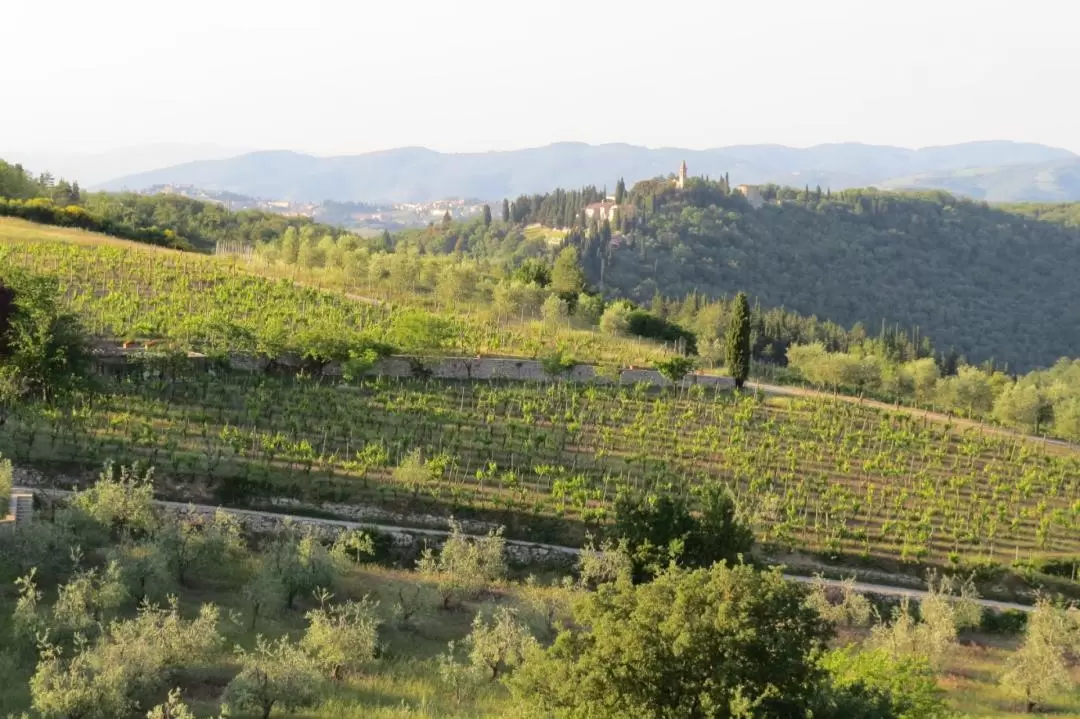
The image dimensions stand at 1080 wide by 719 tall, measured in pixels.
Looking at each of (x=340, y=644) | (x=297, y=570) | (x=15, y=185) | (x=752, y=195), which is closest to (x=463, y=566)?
(x=297, y=570)

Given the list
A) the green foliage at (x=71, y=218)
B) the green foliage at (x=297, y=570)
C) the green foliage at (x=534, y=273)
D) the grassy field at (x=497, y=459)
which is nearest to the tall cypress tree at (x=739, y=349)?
the grassy field at (x=497, y=459)

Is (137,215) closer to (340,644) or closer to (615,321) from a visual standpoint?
(615,321)

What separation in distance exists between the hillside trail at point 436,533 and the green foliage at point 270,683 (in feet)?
33.6

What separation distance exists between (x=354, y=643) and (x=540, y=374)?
26954 mm

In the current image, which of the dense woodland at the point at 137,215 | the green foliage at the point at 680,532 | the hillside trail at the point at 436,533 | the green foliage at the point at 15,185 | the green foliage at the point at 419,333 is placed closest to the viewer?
the green foliage at the point at 680,532

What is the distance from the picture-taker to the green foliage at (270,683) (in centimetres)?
1688

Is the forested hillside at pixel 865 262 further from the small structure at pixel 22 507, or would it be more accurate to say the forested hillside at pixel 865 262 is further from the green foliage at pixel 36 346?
the small structure at pixel 22 507

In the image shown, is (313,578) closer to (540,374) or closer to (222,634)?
(222,634)

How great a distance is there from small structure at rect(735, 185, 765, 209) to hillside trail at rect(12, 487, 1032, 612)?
513 ft

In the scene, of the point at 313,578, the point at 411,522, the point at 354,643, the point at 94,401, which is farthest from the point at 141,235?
the point at 354,643

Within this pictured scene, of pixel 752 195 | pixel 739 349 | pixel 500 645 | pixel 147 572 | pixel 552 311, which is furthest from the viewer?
pixel 752 195

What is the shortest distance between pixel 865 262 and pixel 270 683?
164639 millimetres

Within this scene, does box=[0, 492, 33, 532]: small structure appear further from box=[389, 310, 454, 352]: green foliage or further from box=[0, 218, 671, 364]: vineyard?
box=[389, 310, 454, 352]: green foliage

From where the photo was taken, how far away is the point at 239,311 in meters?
48.7
